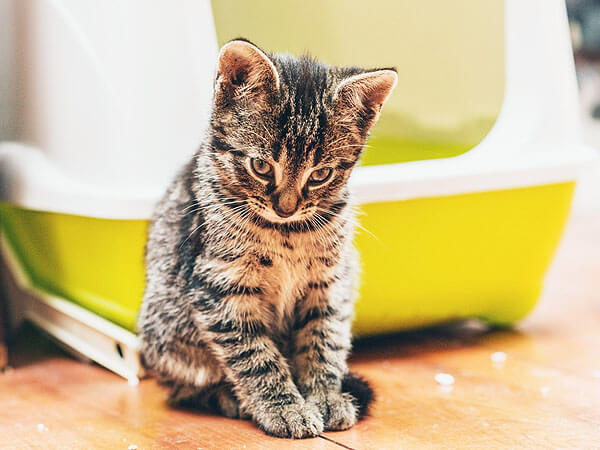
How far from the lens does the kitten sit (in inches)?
45.8

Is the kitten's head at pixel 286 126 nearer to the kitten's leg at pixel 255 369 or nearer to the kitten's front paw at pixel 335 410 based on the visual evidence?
the kitten's leg at pixel 255 369

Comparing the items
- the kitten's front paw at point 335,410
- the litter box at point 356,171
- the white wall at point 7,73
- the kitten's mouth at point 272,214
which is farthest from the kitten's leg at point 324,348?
the white wall at point 7,73

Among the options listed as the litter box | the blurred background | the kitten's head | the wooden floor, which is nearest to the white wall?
the litter box

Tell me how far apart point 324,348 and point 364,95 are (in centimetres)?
41

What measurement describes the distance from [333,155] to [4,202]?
92 centimetres

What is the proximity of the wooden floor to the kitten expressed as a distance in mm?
70

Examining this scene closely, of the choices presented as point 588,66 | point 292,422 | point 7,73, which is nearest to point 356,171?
point 292,422

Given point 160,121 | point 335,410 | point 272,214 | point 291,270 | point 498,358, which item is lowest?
point 498,358

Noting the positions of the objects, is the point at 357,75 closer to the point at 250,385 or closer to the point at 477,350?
the point at 250,385

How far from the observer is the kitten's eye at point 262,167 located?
1.16 meters

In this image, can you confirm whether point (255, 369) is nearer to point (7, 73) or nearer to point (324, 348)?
point (324, 348)

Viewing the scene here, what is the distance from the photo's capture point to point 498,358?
1579mm

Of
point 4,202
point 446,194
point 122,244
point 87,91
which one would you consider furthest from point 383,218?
point 4,202

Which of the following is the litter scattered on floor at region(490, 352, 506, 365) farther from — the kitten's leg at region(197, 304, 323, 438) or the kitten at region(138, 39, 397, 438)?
the kitten's leg at region(197, 304, 323, 438)
